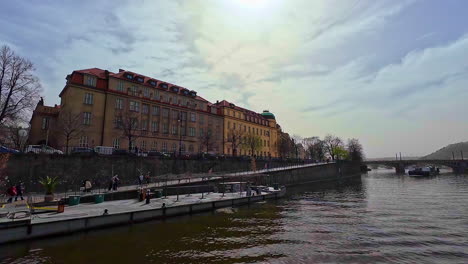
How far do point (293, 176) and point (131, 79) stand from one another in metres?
43.0

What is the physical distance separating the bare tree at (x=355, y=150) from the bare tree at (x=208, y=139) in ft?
263

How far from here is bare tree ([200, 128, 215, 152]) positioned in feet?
214

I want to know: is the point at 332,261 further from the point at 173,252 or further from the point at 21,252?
the point at 21,252

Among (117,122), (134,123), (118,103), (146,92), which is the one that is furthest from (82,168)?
(146,92)

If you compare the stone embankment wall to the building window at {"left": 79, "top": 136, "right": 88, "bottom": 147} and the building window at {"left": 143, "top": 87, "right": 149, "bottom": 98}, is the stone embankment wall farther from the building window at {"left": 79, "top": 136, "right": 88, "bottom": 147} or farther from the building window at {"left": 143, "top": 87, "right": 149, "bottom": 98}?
the building window at {"left": 143, "top": 87, "right": 149, "bottom": 98}

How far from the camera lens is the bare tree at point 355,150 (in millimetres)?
122400

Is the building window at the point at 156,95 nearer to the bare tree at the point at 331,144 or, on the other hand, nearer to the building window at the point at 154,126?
the building window at the point at 154,126

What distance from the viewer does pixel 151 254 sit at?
14234 mm

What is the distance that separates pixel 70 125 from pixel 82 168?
38.6 ft

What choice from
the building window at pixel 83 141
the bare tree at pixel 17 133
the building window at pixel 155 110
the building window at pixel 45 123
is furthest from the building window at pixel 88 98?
the building window at pixel 155 110

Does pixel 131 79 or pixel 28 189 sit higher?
pixel 131 79

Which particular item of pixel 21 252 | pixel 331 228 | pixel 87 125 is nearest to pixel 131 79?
pixel 87 125

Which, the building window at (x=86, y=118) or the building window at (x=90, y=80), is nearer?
the building window at (x=86, y=118)

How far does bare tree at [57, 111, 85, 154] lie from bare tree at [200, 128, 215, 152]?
1075 inches
